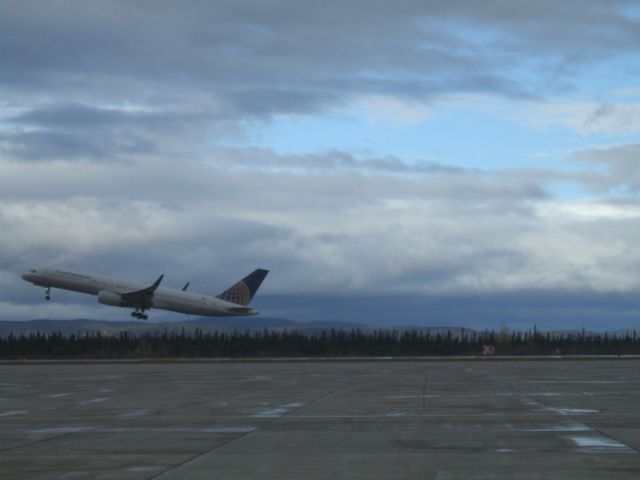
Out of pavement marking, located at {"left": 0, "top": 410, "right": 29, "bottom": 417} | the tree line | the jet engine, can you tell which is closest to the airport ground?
pavement marking, located at {"left": 0, "top": 410, "right": 29, "bottom": 417}

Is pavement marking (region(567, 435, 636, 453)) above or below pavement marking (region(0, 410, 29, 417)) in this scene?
above

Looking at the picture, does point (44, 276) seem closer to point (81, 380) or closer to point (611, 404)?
point (81, 380)

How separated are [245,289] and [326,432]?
95.8m

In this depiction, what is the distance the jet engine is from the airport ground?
60.4m

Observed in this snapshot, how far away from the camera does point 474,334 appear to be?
344 feet

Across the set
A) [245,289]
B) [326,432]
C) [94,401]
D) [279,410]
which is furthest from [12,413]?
[245,289]

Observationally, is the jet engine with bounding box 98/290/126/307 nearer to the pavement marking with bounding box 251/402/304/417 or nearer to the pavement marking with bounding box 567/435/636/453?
the pavement marking with bounding box 251/402/304/417

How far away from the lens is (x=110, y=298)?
94.3 metres

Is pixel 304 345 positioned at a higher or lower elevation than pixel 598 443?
higher

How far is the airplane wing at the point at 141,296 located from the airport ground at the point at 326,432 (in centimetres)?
6205

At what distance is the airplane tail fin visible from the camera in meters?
114

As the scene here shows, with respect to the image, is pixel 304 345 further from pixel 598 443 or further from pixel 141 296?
pixel 598 443

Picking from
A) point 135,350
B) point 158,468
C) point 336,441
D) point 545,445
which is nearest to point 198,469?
point 158,468

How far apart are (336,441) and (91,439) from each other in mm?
4659
